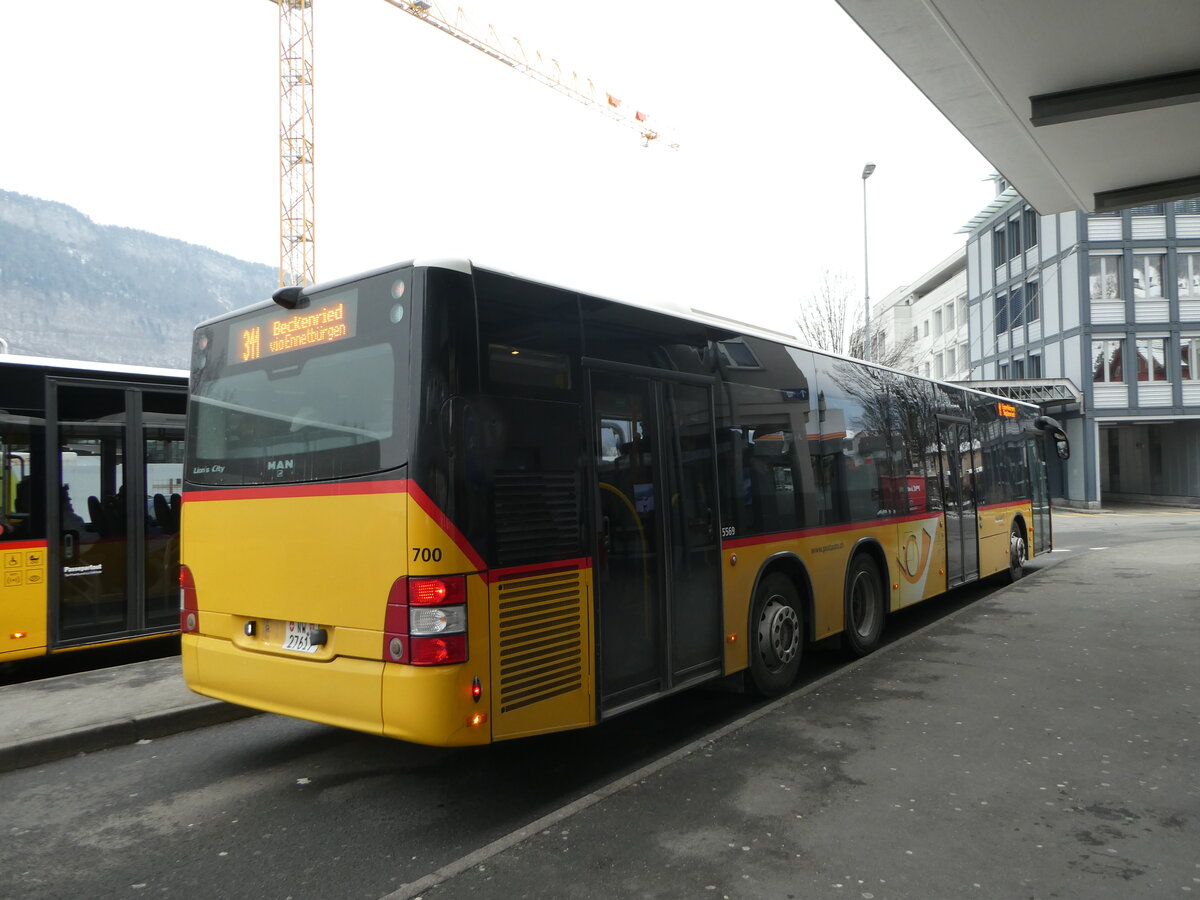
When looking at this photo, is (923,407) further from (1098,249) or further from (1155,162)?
(1098,249)

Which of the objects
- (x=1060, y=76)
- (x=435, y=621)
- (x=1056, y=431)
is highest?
(x=1060, y=76)

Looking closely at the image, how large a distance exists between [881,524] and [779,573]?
2242 millimetres

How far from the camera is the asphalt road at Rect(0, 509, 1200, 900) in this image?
4031mm

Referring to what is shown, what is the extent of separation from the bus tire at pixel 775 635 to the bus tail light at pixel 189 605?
386 centimetres

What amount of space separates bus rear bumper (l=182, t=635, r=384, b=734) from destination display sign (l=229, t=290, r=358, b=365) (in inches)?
70.8

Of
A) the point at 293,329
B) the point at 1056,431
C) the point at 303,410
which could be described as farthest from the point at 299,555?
the point at 1056,431

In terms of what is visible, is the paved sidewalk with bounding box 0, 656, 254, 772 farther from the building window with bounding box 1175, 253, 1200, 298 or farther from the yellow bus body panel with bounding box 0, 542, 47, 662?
the building window with bounding box 1175, 253, 1200, 298

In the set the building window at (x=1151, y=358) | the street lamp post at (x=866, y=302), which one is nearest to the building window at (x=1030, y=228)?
the building window at (x=1151, y=358)

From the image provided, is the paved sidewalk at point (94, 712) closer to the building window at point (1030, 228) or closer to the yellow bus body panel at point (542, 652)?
the yellow bus body panel at point (542, 652)

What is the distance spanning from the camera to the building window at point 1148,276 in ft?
126

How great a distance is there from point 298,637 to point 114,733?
217 cm

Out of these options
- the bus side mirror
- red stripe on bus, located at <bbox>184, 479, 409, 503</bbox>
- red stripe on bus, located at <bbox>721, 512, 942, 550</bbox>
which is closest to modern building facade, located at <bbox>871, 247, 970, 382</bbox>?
the bus side mirror

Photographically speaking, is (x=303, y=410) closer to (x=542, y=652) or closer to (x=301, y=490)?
(x=301, y=490)

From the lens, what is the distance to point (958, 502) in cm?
1105
